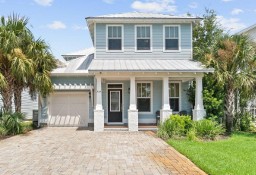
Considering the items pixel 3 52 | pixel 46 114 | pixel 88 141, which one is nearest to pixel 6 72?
pixel 3 52

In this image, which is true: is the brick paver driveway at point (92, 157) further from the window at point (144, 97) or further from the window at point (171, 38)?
the window at point (171, 38)

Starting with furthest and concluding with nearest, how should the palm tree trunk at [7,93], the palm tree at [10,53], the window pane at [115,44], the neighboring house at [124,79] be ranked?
1. the window pane at [115,44]
2. the neighboring house at [124,79]
3. the palm tree trunk at [7,93]
4. the palm tree at [10,53]

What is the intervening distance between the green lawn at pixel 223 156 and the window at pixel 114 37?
9.24 metres

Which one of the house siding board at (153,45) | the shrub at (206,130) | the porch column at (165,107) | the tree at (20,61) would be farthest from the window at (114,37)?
the shrub at (206,130)

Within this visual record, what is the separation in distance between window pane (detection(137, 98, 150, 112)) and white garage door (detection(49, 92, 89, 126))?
3.63 m

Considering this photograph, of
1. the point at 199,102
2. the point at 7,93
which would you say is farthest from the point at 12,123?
the point at 199,102

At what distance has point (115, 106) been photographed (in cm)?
2036

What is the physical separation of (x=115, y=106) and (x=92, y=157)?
10395mm

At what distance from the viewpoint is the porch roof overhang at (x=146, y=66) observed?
16891mm

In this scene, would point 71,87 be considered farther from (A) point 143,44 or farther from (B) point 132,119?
(A) point 143,44

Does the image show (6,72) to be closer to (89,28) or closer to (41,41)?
(41,41)

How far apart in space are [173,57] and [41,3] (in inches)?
362

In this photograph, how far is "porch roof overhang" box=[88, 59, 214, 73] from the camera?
55.4 ft

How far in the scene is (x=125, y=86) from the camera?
66.4ft
